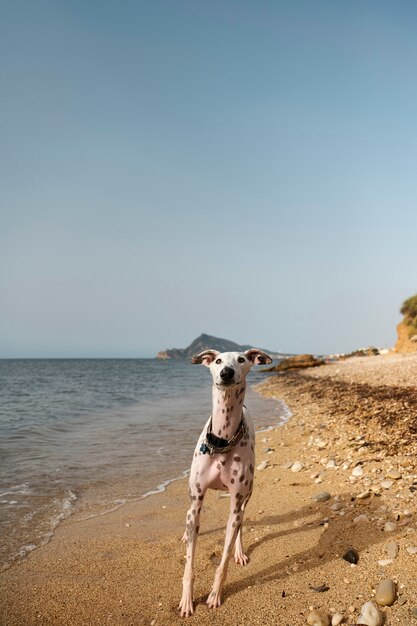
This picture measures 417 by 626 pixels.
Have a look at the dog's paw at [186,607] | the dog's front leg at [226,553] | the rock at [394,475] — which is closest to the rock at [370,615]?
the dog's front leg at [226,553]

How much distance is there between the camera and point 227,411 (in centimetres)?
459

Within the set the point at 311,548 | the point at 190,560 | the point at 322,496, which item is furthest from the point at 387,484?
the point at 190,560

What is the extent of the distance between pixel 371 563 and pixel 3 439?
465 inches

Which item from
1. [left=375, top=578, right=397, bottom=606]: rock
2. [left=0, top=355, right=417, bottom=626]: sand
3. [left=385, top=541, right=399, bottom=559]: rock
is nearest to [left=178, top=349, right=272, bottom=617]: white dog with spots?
[left=0, top=355, right=417, bottom=626]: sand

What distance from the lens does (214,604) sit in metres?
4.31

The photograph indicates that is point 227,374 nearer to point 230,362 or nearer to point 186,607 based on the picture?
point 230,362

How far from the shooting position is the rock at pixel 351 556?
4.67 m

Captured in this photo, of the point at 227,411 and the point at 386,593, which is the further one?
the point at 227,411

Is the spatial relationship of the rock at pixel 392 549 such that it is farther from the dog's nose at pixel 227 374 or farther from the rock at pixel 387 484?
the dog's nose at pixel 227 374

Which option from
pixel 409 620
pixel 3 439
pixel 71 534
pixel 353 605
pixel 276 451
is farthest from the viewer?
pixel 3 439

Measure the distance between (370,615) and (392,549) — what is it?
1123mm

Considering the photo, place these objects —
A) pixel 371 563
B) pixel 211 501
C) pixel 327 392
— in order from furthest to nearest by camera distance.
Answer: pixel 327 392 → pixel 211 501 → pixel 371 563

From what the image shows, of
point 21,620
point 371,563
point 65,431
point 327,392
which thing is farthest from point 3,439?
point 327,392

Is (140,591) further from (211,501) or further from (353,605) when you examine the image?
(211,501)
